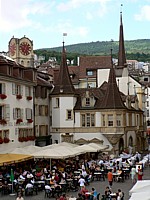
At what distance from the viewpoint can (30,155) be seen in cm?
4038

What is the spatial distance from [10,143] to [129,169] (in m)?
13.1

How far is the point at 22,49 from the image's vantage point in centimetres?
8369

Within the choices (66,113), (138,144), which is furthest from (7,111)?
(138,144)

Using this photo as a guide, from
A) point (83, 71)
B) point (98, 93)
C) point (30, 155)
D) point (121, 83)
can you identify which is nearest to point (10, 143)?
point (30, 155)

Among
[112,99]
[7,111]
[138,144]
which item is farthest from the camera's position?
[138,144]

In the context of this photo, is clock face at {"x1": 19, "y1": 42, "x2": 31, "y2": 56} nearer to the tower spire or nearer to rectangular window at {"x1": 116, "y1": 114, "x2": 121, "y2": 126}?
the tower spire

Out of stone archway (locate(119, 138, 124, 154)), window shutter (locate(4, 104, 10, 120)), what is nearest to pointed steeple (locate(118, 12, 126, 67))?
stone archway (locate(119, 138, 124, 154))

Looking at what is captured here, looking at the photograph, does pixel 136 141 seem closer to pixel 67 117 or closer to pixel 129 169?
pixel 67 117

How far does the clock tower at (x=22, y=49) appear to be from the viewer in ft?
→ 269

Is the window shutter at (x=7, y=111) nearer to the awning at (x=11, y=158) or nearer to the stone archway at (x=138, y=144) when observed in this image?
the awning at (x=11, y=158)

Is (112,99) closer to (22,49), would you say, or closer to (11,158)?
(11,158)

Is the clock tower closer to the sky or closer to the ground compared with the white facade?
closer to the sky

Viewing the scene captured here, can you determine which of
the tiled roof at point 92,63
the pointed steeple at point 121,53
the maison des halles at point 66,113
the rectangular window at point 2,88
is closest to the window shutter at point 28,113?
the maison des halles at point 66,113

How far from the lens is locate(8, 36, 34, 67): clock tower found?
8212 centimetres
